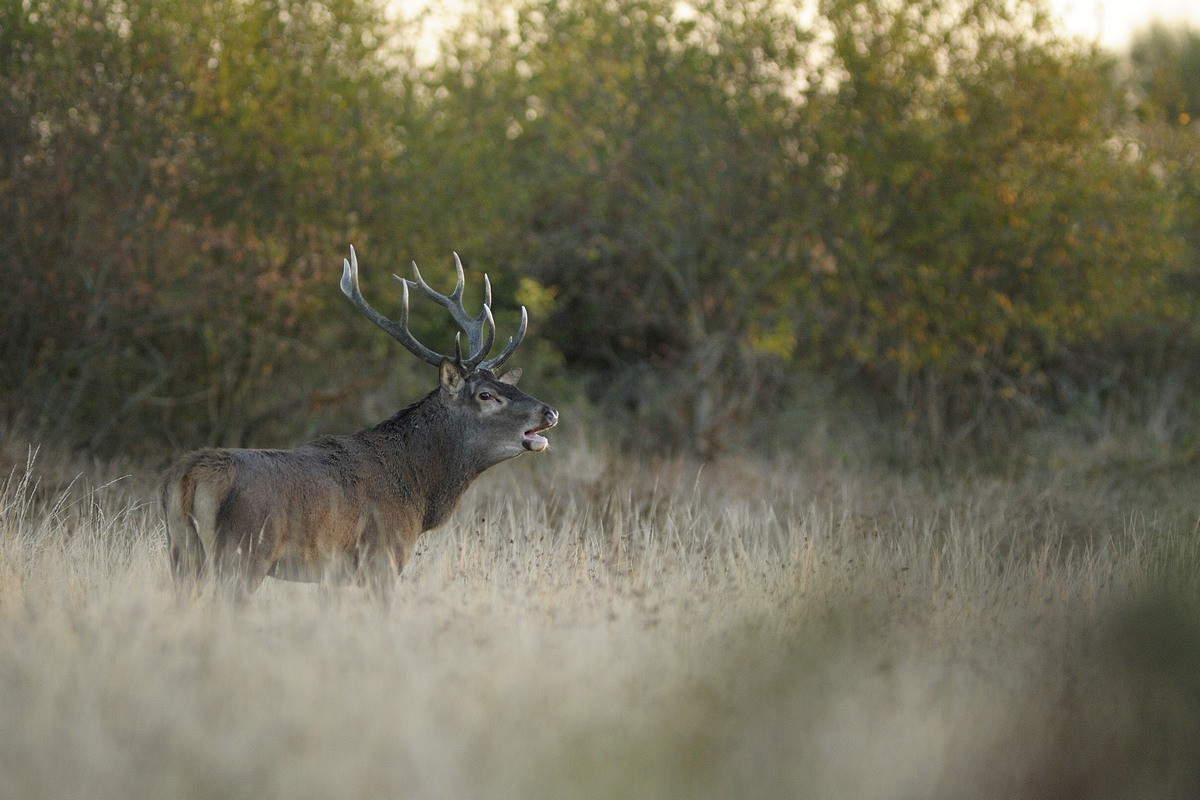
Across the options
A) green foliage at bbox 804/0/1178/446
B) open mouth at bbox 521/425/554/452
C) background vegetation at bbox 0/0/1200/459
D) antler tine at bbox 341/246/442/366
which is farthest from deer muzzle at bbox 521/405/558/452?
green foliage at bbox 804/0/1178/446

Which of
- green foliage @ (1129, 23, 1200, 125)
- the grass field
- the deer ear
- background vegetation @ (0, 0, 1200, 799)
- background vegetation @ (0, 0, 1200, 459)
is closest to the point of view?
the grass field

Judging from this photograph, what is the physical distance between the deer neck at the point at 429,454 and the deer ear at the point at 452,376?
11cm

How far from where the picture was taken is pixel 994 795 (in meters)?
5.02

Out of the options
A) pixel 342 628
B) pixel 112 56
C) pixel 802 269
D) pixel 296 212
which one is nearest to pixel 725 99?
pixel 802 269

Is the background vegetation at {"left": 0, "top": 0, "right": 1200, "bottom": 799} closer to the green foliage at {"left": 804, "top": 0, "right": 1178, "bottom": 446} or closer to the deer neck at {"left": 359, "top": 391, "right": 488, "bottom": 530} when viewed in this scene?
the green foliage at {"left": 804, "top": 0, "right": 1178, "bottom": 446}

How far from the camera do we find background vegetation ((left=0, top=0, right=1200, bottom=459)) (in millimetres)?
13344

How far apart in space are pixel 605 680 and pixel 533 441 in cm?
270

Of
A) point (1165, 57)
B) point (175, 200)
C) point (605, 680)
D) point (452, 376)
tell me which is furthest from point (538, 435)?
point (1165, 57)

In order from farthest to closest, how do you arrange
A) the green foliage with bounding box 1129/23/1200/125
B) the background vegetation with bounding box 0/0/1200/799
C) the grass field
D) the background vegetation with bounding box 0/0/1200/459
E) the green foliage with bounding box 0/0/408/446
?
1. the green foliage with bounding box 1129/23/1200/125
2. the background vegetation with bounding box 0/0/1200/459
3. the green foliage with bounding box 0/0/408/446
4. the background vegetation with bounding box 0/0/1200/799
5. the grass field

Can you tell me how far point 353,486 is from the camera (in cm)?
729

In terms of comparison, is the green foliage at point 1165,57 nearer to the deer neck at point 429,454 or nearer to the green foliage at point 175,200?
the green foliage at point 175,200

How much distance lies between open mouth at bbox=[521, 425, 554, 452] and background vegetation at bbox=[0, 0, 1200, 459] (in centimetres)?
635

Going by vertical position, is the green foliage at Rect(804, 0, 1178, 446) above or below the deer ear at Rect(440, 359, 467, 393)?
above

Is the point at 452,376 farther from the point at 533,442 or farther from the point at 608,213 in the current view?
the point at 608,213
